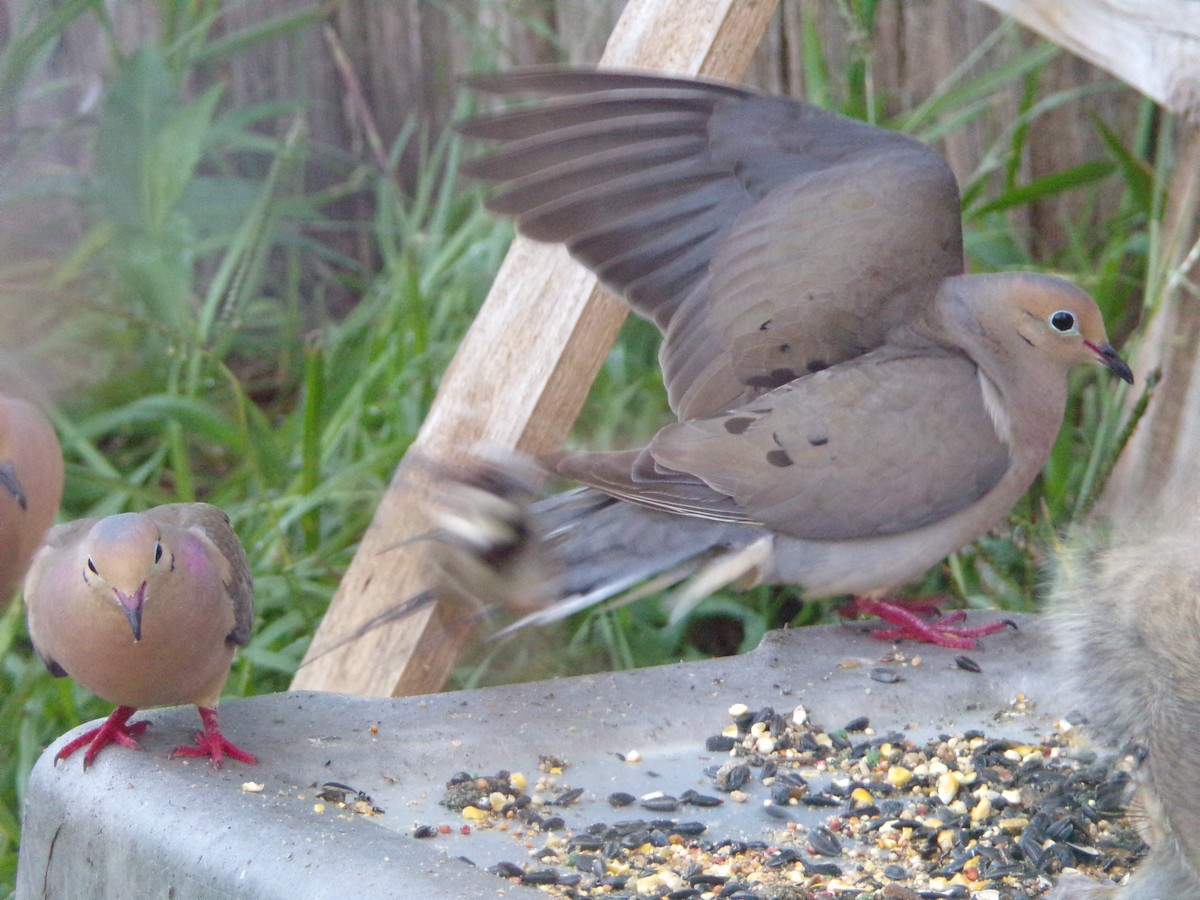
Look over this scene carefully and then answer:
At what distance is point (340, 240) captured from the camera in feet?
15.2

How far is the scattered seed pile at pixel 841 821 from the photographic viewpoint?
1679mm

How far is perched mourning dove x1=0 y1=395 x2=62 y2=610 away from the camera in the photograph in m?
1.77

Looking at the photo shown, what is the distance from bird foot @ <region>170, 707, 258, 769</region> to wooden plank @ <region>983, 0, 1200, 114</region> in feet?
5.74

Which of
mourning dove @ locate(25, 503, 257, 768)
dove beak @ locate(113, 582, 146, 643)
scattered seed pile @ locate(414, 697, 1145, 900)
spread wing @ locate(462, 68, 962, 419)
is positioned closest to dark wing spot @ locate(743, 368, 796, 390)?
spread wing @ locate(462, 68, 962, 419)

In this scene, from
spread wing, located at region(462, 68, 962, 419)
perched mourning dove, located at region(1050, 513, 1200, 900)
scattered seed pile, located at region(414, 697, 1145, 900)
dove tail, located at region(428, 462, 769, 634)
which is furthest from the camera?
spread wing, located at region(462, 68, 962, 419)

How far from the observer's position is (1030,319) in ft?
8.12

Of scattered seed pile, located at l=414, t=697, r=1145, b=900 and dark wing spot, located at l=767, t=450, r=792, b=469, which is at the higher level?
dark wing spot, located at l=767, t=450, r=792, b=469

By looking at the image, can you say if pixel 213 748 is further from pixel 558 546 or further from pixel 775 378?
pixel 775 378

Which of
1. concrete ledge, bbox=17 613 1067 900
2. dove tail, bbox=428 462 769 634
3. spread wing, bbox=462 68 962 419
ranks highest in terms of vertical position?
spread wing, bbox=462 68 962 419

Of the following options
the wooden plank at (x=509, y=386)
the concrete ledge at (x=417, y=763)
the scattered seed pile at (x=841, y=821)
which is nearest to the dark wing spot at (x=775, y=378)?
the wooden plank at (x=509, y=386)

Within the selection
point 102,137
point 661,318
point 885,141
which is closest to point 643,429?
point 661,318

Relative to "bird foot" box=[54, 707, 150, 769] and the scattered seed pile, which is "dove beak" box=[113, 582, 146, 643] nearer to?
"bird foot" box=[54, 707, 150, 769]

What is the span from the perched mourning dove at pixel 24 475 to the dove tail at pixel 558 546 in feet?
1.69

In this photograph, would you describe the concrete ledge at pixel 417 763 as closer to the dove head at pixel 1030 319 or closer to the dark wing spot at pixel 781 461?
the dark wing spot at pixel 781 461
